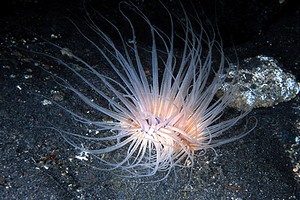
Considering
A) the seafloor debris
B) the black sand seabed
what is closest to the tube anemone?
the black sand seabed

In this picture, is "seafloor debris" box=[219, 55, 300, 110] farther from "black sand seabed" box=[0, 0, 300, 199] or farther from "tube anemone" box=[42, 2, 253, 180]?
"tube anemone" box=[42, 2, 253, 180]

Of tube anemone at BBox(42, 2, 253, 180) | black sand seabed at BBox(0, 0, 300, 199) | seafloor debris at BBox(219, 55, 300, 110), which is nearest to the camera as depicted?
black sand seabed at BBox(0, 0, 300, 199)

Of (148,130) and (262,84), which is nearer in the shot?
(148,130)

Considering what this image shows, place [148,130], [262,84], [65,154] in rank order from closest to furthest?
[65,154]
[148,130]
[262,84]

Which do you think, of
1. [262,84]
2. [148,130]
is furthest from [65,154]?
[262,84]

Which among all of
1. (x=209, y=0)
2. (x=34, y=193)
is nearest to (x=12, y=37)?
(x=34, y=193)

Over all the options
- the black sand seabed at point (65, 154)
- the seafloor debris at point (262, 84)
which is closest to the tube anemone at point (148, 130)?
the black sand seabed at point (65, 154)

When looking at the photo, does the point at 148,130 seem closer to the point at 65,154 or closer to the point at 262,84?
the point at 65,154
